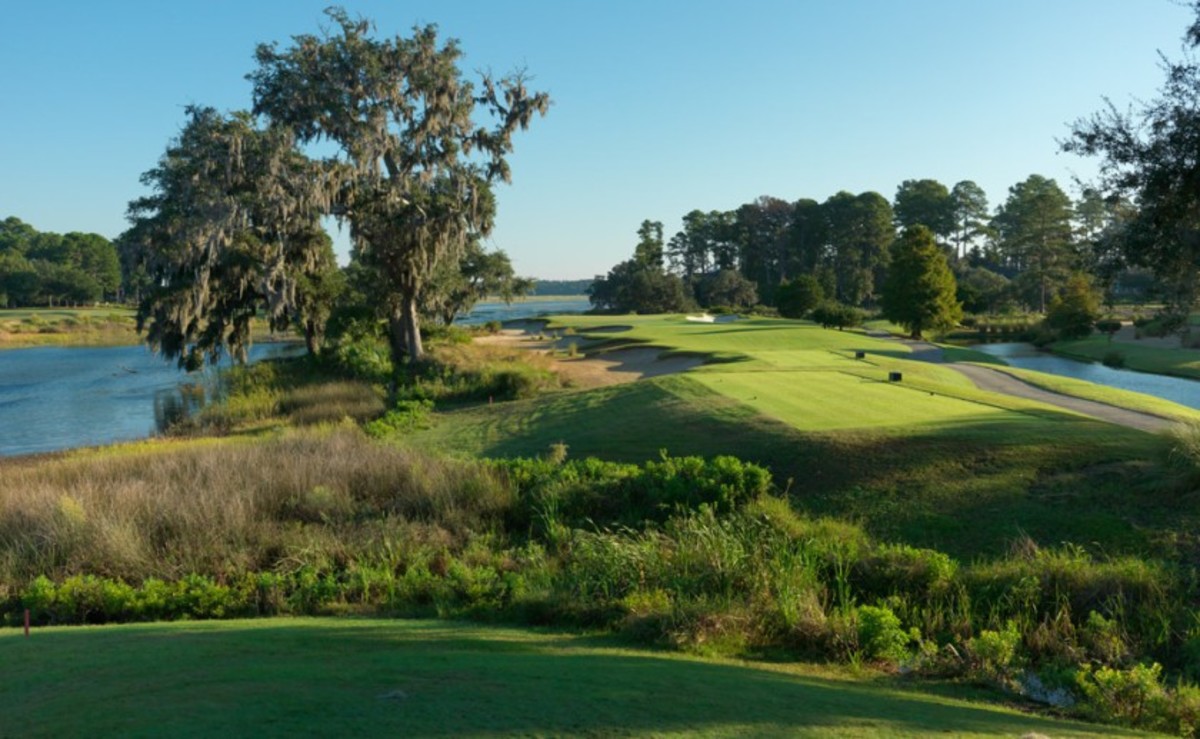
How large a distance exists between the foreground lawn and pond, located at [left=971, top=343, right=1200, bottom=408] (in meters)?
30.2

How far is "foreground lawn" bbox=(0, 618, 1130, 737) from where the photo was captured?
405cm

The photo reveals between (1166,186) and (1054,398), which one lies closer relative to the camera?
(1166,186)

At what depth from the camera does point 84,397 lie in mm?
38531

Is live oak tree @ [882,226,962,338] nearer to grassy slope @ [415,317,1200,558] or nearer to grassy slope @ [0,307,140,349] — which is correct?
grassy slope @ [415,317,1200,558]

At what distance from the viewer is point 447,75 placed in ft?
110

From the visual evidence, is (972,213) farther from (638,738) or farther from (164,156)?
(638,738)

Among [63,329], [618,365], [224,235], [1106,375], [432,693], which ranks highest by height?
[224,235]

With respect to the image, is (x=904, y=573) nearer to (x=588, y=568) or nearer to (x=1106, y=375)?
(x=588, y=568)

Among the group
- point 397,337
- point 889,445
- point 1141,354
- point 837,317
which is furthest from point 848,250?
point 889,445

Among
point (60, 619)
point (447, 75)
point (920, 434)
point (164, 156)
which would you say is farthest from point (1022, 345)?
point (60, 619)

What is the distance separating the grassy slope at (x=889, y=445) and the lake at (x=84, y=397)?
12.7 meters

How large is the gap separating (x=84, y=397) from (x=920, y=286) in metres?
47.8

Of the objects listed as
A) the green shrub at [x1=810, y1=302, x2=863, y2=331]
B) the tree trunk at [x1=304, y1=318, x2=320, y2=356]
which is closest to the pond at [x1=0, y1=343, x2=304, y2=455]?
the tree trunk at [x1=304, y1=318, x2=320, y2=356]

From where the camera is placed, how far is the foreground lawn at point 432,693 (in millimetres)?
4055
